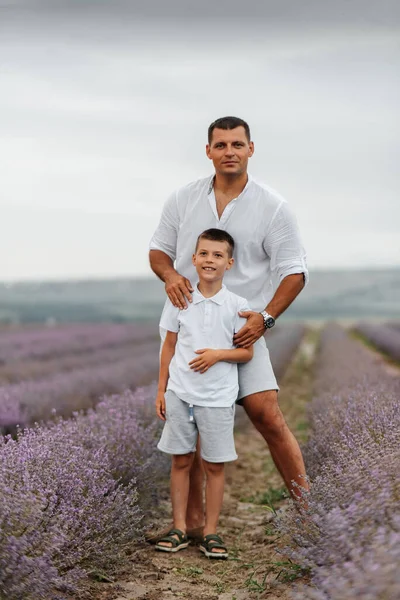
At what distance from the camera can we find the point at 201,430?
3.46 meters

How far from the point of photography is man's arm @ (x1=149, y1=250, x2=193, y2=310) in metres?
3.53

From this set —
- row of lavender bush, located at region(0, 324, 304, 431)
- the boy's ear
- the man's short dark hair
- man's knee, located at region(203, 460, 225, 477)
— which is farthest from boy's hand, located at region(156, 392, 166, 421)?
row of lavender bush, located at region(0, 324, 304, 431)

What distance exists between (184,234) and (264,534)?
1.65m

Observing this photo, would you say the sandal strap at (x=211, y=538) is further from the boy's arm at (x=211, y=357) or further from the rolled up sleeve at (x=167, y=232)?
the rolled up sleeve at (x=167, y=232)

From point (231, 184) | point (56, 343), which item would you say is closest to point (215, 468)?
point (231, 184)

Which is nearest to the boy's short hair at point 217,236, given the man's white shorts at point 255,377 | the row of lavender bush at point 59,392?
the man's white shorts at point 255,377

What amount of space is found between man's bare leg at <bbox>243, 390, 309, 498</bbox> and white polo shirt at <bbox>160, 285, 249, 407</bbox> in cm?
14

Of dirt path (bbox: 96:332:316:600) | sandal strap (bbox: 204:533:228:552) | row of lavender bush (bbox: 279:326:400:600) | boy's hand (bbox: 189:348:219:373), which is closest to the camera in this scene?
row of lavender bush (bbox: 279:326:400:600)

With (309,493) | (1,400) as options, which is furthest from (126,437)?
(1,400)

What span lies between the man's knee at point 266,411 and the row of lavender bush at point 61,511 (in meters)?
0.65

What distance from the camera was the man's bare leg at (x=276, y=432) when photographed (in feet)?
11.7

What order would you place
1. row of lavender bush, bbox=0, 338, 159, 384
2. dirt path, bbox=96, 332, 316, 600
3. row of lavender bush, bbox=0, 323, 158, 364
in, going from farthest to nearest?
row of lavender bush, bbox=0, 323, 158, 364
row of lavender bush, bbox=0, 338, 159, 384
dirt path, bbox=96, 332, 316, 600

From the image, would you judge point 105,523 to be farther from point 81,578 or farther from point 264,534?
point 264,534

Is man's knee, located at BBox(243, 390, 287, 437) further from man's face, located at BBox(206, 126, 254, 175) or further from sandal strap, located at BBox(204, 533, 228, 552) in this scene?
man's face, located at BBox(206, 126, 254, 175)
